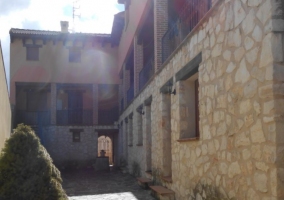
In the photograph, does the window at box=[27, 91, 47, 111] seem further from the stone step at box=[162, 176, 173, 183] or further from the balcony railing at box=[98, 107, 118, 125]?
the stone step at box=[162, 176, 173, 183]

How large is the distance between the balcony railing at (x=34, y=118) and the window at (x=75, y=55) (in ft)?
12.9

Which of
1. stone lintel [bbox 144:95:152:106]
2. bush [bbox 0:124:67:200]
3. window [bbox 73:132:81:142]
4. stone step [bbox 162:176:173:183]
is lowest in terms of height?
stone step [bbox 162:176:173:183]

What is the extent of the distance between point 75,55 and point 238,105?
2114cm

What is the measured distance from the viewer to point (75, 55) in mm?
24516

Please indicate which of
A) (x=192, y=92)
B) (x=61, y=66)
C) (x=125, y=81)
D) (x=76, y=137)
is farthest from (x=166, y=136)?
(x=61, y=66)

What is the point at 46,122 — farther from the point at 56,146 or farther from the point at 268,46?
the point at 268,46

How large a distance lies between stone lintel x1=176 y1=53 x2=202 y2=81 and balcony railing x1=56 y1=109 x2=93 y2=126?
1680 centimetres

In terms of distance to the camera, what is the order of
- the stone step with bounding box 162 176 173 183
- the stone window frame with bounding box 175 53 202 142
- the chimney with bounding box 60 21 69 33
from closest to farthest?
the stone window frame with bounding box 175 53 202 142 → the stone step with bounding box 162 176 173 183 → the chimney with bounding box 60 21 69 33

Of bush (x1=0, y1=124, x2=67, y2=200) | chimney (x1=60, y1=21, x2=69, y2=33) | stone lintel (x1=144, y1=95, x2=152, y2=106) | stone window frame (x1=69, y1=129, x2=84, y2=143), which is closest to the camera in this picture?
bush (x1=0, y1=124, x2=67, y2=200)

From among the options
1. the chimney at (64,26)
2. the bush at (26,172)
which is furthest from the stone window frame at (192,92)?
the chimney at (64,26)

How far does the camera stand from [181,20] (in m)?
8.24

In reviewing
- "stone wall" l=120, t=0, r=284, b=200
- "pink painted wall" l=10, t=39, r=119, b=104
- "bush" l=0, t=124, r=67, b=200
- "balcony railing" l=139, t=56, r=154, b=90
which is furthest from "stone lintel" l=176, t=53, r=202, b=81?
"pink painted wall" l=10, t=39, r=119, b=104

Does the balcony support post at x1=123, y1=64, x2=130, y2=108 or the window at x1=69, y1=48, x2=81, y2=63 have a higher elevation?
the window at x1=69, y1=48, x2=81, y2=63

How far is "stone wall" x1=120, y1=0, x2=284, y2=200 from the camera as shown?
140 inches
